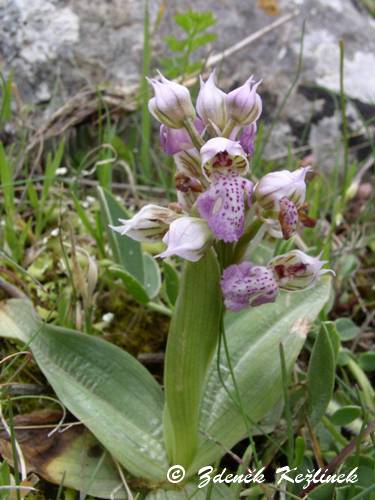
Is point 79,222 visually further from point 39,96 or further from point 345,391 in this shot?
point 345,391

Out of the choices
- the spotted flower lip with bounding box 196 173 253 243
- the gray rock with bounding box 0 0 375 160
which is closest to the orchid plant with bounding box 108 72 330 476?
the spotted flower lip with bounding box 196 173 253 243

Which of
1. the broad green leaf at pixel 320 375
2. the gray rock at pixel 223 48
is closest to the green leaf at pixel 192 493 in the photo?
the broad green leaf at pixel 320 375

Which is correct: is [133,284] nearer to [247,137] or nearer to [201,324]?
[201,324]

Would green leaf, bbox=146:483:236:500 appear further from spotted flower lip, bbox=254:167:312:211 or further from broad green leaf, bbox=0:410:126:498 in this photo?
spotted flower lip, bbox=254:167:312:211

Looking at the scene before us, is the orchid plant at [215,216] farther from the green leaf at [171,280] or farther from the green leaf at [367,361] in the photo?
the green leaf at [367,361]

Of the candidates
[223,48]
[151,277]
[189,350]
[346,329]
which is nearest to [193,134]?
[189,350]

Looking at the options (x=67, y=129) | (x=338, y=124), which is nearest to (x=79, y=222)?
(x=67, y=129)
